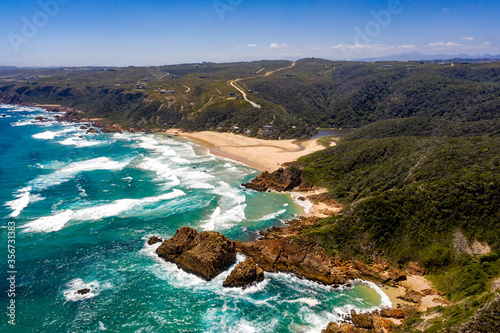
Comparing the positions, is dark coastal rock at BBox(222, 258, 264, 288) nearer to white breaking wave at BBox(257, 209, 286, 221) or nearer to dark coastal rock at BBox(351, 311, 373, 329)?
dark coastal rock at BBox(351, 311, 373, 329)

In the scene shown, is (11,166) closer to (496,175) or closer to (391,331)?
(391,331)

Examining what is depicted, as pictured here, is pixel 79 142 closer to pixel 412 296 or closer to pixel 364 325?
pixel 364 325

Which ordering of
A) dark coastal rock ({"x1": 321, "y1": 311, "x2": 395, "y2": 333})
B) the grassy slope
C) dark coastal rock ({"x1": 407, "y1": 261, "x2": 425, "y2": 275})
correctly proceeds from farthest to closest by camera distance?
dark coastal rock ({"x1": 407, "y1": 261, "x2": 425, "y2": 275}) < the grassy slope < dark coastal rock ({"x1": 321, "y1": 311, "x2": 395, "y2": 333})

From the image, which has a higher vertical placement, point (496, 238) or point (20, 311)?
point (496, 238)

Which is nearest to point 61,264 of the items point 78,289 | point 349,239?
point 78,289

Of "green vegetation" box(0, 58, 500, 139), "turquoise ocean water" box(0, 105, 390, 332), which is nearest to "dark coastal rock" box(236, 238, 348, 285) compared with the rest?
"turquoise ocean water" box(0, 105, 390, 332)

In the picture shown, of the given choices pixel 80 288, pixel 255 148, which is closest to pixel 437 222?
pixel 80 288

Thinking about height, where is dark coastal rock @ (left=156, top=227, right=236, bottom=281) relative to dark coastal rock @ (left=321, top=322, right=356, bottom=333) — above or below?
above
